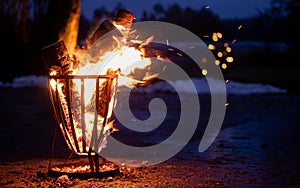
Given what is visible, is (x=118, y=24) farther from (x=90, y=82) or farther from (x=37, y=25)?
(x=37, y=25)

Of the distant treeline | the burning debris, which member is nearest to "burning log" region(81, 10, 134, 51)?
the burning debris

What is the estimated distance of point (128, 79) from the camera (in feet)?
20.9

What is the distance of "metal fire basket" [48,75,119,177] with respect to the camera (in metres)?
5.94

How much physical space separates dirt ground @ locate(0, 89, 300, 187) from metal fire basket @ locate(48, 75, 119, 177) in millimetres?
286

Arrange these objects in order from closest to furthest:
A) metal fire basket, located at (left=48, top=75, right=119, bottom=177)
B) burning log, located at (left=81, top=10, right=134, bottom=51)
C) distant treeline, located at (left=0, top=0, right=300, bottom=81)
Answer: metal fire basket, located at (left=48, top=75, right=119, bottom=177), burning log, located at (left=81, top=10, right=134, bottom=51), distant treeline, located at (left=0, top=0, right=300, bottom=81)

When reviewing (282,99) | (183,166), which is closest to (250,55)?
(282,99)

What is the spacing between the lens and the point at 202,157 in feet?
25.6

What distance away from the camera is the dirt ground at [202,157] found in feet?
19.8

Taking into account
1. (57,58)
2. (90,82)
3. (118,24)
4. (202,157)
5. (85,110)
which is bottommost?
(202,157)

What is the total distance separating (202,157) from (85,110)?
2246 mm

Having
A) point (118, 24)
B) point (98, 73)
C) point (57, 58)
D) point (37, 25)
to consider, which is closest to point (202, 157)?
point (98, 73)

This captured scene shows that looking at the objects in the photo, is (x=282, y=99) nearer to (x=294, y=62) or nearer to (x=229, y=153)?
(x=229, y=153)

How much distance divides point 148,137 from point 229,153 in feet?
6.88

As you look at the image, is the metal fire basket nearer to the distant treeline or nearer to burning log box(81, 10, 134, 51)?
burning log box(81, 10, 134, 51)
